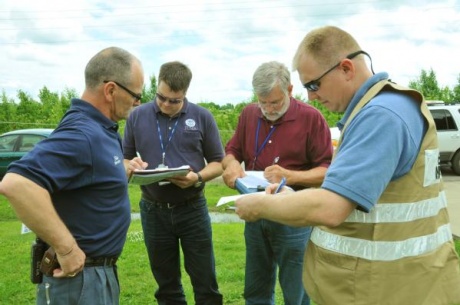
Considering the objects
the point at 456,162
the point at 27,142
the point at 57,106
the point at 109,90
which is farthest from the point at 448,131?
the point at 57,106

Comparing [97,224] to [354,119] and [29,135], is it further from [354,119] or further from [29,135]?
[29,135]

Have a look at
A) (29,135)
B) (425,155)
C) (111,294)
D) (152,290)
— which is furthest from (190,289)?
(29,135)

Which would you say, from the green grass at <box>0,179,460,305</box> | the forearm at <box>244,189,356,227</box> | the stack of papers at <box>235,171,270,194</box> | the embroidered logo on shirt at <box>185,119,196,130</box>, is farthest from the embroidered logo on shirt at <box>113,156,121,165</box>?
the green grass at <box>0,179,460,305</box>

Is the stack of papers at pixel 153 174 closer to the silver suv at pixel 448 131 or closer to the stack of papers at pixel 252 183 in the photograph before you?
the stack of papers at pixel 252 183

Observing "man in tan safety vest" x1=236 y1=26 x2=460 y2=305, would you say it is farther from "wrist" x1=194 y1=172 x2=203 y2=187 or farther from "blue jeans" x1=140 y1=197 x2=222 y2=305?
"blue jeans" x1=140 y1=197 x2=222 y2=305

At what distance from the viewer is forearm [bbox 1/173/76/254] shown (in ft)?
6.30

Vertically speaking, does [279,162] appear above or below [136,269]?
above

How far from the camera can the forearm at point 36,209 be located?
1.92 metres

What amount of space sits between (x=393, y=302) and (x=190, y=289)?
3.23 m

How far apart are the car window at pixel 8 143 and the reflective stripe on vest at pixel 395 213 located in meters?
12.8

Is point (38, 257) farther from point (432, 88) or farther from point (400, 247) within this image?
point (432, 88)

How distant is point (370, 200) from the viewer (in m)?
1.61

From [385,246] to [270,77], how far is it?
66.7 inches

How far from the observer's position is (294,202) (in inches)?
67.9
